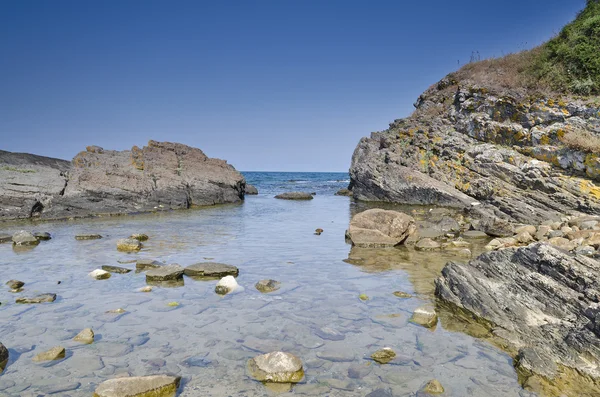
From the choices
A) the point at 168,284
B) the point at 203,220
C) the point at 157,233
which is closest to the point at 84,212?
the point at 203,220

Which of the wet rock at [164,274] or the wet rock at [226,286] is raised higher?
the wet rock at [164,274]

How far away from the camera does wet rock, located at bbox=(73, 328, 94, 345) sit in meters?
6.16

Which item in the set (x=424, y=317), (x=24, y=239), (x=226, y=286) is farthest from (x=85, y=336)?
(x=24, y=239)

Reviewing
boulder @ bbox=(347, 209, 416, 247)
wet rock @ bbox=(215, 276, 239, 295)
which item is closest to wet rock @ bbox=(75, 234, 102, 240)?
wet rock @ bbox=(215, 276, 239, 295)

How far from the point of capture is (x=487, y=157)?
26.2 m

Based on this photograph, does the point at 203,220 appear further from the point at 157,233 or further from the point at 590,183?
the point at 590,183

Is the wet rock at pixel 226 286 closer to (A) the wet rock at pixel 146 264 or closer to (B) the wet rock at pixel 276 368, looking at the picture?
(A) the wet rock at pixel 146 264

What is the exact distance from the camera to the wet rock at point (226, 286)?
873 centimetres

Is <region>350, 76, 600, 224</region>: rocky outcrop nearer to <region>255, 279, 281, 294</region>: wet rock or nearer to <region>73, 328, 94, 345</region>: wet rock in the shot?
<region>255, 279, 281, 294</region>: wet rock

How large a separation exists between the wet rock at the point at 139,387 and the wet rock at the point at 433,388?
314 cm

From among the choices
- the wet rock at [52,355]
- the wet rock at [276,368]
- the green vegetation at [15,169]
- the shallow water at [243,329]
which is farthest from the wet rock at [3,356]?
the green vegetation at [15,169]

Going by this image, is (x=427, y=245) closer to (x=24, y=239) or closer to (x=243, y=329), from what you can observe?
(x=243, y=329)

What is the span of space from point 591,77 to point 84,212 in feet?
105

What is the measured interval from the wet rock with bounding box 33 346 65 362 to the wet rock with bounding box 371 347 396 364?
455 centimetres
